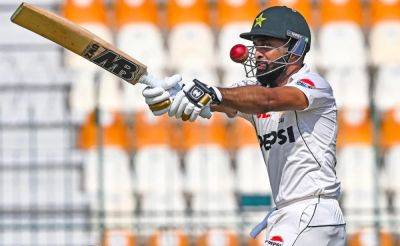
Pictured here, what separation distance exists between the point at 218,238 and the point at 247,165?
3.13 ft

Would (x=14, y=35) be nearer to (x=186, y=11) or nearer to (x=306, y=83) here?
(x=186, y=11)

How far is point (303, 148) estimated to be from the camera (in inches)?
234

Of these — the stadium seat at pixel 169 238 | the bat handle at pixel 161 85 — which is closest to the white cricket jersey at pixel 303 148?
the bat handle at pixel 161 85

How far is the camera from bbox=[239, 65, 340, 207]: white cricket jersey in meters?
5.93

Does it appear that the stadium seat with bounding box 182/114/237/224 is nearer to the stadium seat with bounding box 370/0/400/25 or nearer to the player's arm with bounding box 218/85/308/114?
the stadium seat with bounding box 370/0/400/25

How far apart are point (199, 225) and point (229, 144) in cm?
101

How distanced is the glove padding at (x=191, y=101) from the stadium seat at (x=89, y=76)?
16.4ft

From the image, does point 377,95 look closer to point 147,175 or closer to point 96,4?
point 147,175

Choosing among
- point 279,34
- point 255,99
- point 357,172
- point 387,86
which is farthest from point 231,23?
point 255,99

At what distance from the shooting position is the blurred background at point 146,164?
10.6 meters

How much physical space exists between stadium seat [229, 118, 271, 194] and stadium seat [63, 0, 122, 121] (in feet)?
4.69

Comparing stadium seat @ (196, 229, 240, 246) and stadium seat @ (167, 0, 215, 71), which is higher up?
stadium seat @ (167, 0, 215, 71)

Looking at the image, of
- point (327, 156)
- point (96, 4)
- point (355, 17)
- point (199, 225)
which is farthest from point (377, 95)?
point (327, 156)

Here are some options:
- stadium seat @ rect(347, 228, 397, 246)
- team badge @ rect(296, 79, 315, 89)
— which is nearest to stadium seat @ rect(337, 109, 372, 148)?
stadium seat @ rect(347, 228, 397, 246)
